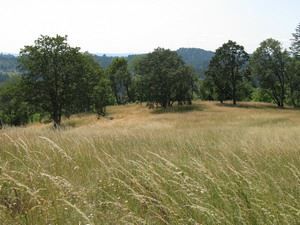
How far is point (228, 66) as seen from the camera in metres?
69.6

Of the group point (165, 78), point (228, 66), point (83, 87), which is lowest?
point (83, 87)

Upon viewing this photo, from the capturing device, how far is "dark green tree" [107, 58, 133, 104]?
86.1 m

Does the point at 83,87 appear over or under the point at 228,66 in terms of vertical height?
under

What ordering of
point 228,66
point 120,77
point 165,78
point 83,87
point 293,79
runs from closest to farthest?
point 83,87
point 165,78
point 293,79
point 228,66
point 120,77

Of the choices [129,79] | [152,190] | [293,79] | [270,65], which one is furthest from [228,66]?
[152,190]

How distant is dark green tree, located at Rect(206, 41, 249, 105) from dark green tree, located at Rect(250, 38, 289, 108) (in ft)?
7.02

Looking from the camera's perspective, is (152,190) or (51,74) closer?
(152,190)

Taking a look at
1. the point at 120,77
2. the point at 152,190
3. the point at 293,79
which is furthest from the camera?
the point at 120,77

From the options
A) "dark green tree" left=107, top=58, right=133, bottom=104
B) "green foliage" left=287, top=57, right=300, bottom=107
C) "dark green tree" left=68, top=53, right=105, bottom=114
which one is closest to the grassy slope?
"dark green tree" left=68, top=53, right=105, bottom=114

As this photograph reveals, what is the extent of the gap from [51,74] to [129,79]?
4184cm

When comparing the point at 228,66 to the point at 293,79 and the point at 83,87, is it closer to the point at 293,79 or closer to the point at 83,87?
the point at 293,79

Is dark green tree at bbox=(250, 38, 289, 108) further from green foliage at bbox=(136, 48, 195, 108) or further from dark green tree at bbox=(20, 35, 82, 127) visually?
dark green tree at bbox=(20, 35, 82, 127)

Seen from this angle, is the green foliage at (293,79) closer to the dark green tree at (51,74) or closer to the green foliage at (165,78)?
the green foliage at (165,78)

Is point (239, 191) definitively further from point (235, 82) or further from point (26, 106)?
point (235, 82)
